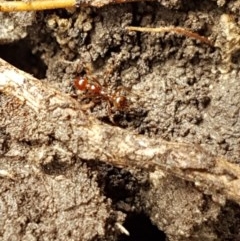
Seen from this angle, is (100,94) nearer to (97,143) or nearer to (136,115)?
(136,115)

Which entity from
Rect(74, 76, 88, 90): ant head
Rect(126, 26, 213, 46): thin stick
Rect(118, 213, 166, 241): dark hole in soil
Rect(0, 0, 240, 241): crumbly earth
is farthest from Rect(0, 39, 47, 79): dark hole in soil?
Rect(118, 213, 166, 241): dark hole in soil

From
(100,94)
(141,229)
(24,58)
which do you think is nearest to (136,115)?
(100,94)

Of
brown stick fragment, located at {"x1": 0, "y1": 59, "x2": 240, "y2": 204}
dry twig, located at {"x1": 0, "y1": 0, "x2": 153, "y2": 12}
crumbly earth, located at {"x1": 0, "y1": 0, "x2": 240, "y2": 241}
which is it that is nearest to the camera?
brown stick fragment, located at {"x1": 0, "y1": 59, "x2": 240, "y2": 204}

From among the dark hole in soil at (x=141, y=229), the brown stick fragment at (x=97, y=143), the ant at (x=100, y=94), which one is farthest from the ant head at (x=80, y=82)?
the dark hole in soil at (x=141, y=229)

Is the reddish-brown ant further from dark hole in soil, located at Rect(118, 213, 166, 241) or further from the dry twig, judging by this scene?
dark hole in soil, located at Rect(118, 213, 166, 241)

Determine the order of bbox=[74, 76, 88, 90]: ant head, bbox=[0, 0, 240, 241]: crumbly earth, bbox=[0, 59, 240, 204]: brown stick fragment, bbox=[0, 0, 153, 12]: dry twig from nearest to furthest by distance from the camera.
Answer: bbox=[0, 59, 240, 204]: brown stick fragment
bbox=[0, 0, 240, 241]: crumbly earth
bbox=[0, 0, 153, 12]: dry twig
bbox=[74, 76, 88, 90]: ant head
